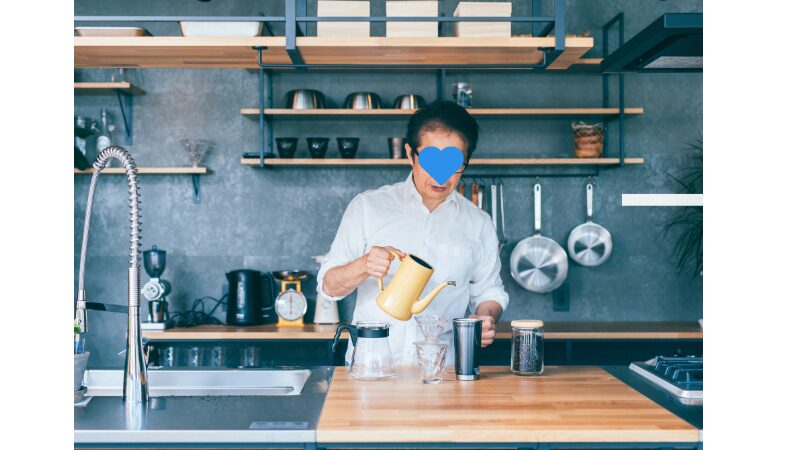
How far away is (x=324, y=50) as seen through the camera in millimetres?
2586

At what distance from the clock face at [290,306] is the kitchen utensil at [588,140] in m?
1.70

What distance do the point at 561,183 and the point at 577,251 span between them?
0.40 meters

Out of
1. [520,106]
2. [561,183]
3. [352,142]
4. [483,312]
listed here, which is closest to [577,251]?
[561,183]

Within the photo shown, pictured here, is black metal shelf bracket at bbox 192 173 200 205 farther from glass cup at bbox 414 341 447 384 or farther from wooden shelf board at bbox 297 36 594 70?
glass cup at bbox 414 341 447 384

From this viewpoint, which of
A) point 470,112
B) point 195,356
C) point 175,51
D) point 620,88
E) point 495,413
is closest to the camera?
point 495,413

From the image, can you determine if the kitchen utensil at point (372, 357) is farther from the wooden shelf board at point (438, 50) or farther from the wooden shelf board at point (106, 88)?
the wooden shelf board at point (106, 88)

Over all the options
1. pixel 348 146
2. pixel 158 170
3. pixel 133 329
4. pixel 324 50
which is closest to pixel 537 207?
pixel 348 146

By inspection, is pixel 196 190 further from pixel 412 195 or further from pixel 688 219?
pixel 688 219

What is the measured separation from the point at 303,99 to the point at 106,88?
1.08 meters

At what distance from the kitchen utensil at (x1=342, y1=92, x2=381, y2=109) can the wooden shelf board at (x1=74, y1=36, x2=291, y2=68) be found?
108cm

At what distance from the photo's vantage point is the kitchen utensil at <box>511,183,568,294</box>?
413 centimetres

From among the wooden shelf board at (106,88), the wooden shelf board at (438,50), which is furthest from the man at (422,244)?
the wooden shelf board at (106,88)

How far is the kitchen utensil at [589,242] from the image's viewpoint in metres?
4.19

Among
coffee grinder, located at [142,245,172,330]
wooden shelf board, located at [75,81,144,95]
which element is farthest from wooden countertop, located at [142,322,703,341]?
wooden shelf board, located at [75,81,144,95]
